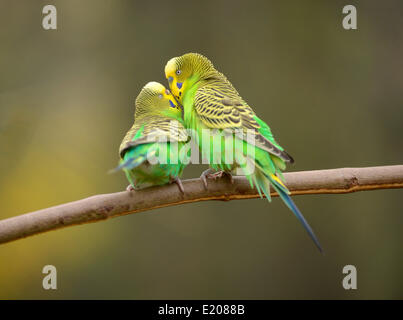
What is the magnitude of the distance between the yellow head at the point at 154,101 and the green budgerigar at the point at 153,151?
0.06m

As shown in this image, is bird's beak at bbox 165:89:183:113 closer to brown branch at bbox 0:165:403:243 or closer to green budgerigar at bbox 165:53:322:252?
green budgerigar at bbox 165:53:322:252

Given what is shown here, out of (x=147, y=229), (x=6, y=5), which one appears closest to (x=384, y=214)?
(x=147, y=229)

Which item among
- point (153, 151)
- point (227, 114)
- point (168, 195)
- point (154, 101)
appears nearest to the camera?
point (153, 151)

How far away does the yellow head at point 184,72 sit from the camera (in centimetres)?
252

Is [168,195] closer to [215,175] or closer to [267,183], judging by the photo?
[215,175]

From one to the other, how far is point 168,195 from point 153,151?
9.4 inches

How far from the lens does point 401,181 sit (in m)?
2.17

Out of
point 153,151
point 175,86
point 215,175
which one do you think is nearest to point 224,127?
point 215,175

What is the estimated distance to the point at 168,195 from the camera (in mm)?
2076

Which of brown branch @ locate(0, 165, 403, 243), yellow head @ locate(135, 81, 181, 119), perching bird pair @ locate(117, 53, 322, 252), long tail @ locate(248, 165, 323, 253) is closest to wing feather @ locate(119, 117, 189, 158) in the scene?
perching bird pair @ locate(117, 53, 322, 252)

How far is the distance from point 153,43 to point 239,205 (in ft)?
6.07

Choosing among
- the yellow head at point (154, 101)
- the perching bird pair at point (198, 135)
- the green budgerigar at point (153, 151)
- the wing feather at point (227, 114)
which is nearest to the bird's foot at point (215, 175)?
the perching bird pair at point (198, 135)

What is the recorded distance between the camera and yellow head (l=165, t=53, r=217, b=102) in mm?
2521

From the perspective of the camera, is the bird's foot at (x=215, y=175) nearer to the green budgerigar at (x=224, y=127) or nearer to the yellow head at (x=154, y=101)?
the green budgerigar at (x=224, y=127)
